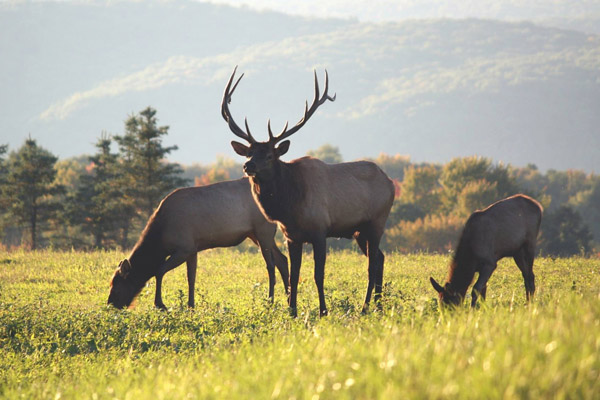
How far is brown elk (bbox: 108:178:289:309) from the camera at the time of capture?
44.7 feet

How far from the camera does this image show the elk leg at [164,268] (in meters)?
13.2

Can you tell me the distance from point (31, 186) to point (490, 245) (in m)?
36.7

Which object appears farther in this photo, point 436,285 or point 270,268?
point 270,268

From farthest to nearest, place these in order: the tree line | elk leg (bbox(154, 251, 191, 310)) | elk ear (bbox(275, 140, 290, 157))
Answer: the tree line → elk leg (bbox(154, 251, 191, 310)) → elk ear (bbox(275, 140, 290, 157))

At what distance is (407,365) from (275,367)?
4.76ft

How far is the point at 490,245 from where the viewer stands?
11445mm

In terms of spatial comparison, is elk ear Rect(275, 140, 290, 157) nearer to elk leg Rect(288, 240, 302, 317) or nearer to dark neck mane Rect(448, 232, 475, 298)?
elk leg Rect(288, 240, 302, 317)

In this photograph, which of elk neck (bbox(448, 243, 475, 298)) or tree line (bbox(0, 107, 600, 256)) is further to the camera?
tree line (bbox(0, 107, 600, 256))

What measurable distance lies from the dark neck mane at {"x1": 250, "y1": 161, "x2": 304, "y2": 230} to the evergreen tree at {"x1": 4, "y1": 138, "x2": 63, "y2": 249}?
34352 mm

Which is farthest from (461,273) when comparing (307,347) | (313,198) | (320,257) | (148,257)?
(148,257)

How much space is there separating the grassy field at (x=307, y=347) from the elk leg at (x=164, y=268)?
0.68m

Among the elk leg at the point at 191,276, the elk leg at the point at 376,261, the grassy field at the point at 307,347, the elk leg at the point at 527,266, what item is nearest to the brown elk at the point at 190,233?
the elk leg at the point at 191,276

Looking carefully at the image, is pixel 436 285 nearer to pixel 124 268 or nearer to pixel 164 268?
pixel 164 268

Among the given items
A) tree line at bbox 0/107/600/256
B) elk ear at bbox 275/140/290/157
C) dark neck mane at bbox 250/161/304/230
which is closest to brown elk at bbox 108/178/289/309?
dark neck mane at bbox 250/161/304/230
